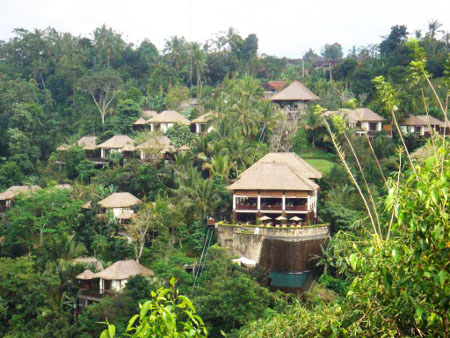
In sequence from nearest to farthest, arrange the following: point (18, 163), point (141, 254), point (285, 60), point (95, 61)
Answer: point (141, 254) < point (18, 163) < point (95, 61) < point (285, 60)

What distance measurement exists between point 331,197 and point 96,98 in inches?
1109

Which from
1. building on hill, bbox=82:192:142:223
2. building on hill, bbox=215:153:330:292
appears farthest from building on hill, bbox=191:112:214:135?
building on hill, bbox=215:153:330:292

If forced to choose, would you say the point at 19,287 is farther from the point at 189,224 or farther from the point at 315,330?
the point at 315,330

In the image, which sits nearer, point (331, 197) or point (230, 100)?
point (331, 197)

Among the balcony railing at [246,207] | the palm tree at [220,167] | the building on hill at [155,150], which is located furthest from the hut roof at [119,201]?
the balcony railing at [246,207]

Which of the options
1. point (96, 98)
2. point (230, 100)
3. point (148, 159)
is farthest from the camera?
point (96, 98)

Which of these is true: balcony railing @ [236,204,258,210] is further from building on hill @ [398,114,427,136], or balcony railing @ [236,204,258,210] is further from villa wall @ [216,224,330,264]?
building on hill @ [398,114,427,136]

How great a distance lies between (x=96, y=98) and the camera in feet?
166

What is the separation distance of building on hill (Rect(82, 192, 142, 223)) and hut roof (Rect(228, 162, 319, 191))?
18.4ft

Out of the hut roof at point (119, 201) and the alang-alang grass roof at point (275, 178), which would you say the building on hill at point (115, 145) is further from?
the alang-alang grass roof at point (275, 178)

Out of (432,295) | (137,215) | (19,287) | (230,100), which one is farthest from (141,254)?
(432,295)

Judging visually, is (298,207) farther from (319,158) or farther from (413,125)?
(413,125)

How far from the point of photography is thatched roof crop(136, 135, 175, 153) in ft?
111

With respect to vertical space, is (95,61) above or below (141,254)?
above
